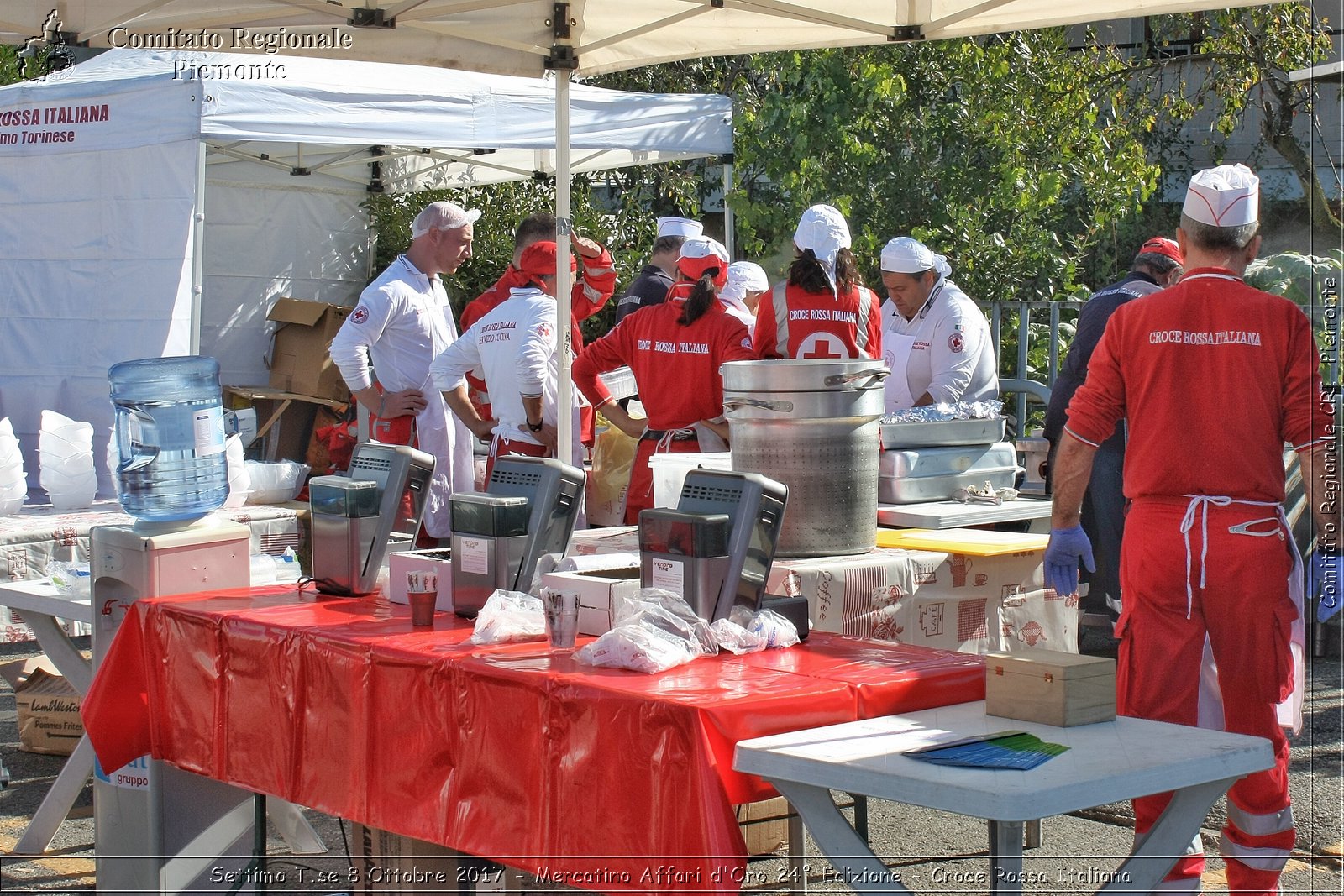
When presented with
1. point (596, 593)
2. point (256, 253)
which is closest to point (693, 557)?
point (596, 593)

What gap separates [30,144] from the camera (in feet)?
25.2

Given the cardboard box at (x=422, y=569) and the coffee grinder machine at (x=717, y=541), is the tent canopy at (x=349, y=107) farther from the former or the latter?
the coffee grinder machine at (x=717, y=541)

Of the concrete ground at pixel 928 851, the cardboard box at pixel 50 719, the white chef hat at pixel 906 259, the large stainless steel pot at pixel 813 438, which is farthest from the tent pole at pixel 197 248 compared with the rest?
the large stainless steel pot at pixel 813 438

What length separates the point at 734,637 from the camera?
2.97 meters

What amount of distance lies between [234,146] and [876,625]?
750 cm

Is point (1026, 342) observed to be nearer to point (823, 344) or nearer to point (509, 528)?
point (823, 344)

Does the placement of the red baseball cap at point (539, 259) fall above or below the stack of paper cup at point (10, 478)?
above

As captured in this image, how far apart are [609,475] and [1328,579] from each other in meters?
Result: 3.64

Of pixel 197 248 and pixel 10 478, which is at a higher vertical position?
pixel 197 248

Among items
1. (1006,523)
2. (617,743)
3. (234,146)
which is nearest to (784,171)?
(234,146)

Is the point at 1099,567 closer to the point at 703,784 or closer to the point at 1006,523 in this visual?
the point at 1006,523

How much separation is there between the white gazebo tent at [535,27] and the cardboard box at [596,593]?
7.29 feet

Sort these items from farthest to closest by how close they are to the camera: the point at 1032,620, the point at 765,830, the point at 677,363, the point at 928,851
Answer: the point at 677,363
the point at 1032,620
the point at 928,851
the point at 765,830

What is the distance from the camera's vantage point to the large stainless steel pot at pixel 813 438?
377 centimetres
